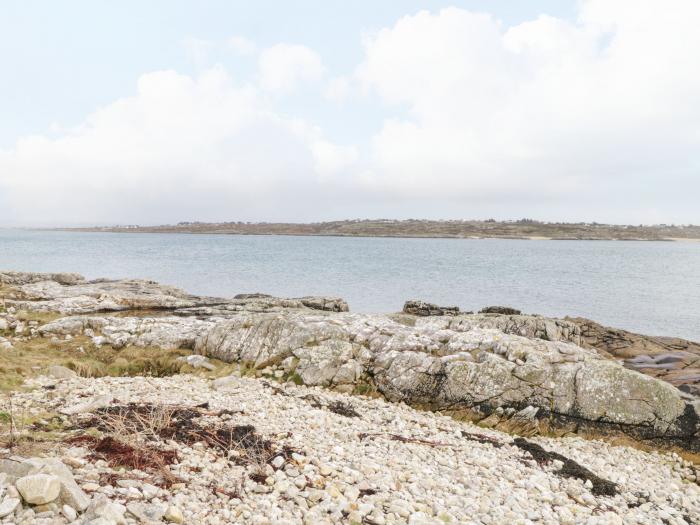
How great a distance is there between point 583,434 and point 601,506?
5.10 m

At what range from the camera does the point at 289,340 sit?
58.5ft

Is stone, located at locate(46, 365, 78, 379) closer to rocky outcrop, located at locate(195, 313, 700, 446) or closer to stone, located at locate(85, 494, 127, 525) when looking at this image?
rocky outcrop, located at locate(195, 313, 700, 446)

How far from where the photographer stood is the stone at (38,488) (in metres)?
5.38

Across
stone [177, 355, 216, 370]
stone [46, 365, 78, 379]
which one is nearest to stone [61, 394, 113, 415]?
stone [46, 365, 78, 379]

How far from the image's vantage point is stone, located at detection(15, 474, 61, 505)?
17.6ft

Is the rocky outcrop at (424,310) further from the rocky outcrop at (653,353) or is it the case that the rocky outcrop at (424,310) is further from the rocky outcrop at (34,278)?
the rocky outcrop at (34,278)

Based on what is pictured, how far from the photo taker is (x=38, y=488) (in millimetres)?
5438

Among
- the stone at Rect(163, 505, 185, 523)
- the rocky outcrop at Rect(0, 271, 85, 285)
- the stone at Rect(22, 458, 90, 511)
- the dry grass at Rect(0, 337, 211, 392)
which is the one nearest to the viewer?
the stone at Rect(22, 458, 90, 511)

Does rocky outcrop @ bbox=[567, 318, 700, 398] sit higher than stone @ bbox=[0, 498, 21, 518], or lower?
lower

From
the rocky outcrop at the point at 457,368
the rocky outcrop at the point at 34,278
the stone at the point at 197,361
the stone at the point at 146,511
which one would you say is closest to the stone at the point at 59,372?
the stone at the point at 197,361

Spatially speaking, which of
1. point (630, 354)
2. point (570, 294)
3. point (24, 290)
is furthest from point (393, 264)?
point (24, 290)

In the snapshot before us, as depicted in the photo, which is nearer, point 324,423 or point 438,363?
point 324,423

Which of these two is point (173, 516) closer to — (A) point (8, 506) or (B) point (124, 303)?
(A) point (8, 506)

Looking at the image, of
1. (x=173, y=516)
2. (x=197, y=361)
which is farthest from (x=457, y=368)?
(x=173, y=516)
